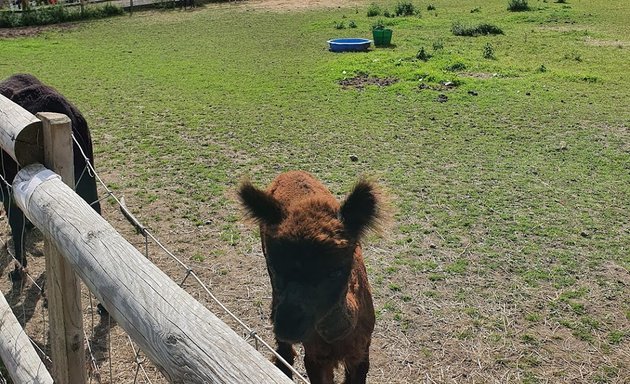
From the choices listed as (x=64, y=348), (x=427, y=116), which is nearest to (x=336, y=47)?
(x=427, y=116)

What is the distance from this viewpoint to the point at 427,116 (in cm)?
974

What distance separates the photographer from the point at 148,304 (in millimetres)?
1642

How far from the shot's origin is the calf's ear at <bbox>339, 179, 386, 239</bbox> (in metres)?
3.09

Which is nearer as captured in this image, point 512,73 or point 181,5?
point 512,73

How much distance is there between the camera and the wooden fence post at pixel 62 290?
250 cm

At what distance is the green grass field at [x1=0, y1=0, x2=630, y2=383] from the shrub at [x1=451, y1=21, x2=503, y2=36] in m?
0.56

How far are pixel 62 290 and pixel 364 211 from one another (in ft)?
4.80

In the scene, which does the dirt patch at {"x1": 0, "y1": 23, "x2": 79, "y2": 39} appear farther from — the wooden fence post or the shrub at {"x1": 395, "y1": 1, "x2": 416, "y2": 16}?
the wooden fence post

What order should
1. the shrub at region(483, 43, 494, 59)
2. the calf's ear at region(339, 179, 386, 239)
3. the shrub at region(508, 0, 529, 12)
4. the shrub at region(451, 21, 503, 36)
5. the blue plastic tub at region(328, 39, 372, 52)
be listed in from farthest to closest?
the shrub at region(508, 0, 529, 12), the shrub at region(451, 21, 503, 36), the blue plastic tub at region(328, 39, 372, 52), the shrub at region(483, 43, 494, 59), the calf's ear at region(339, 179, 386, 239)

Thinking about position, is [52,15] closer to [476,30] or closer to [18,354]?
[476,30]

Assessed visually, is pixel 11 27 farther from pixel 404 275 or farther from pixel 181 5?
pixel 404 275

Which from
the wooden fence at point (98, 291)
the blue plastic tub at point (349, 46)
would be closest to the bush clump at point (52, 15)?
the blue plastic tub at point (349, 46)

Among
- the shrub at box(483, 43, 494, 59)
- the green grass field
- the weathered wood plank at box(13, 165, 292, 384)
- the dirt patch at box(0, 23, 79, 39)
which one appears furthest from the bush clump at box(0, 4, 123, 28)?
the weathered wood plank at box(13, 165, 292, 384)

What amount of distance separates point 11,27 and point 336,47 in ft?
43.3
